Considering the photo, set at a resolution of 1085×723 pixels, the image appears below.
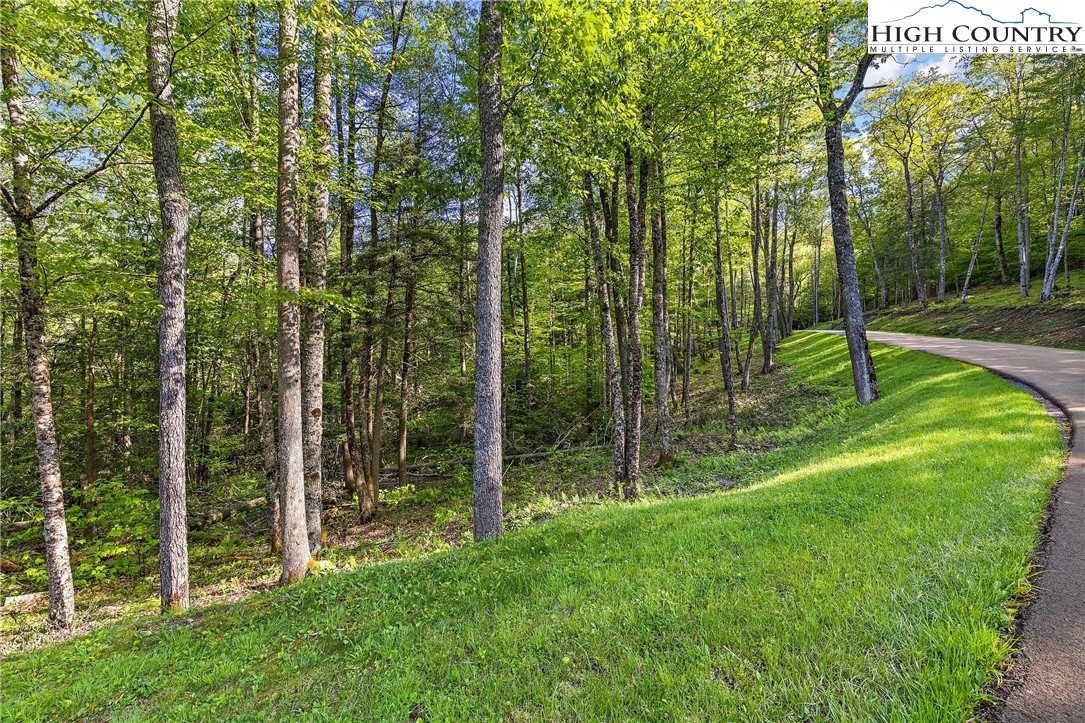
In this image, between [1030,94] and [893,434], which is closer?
[893,434]

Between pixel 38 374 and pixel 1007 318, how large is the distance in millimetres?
31045

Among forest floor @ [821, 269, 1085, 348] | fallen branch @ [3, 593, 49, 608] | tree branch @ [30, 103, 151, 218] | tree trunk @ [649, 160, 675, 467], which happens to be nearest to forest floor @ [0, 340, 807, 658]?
fallen branch @ [3, 593, 49, 608]

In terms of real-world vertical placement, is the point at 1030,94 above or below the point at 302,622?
above

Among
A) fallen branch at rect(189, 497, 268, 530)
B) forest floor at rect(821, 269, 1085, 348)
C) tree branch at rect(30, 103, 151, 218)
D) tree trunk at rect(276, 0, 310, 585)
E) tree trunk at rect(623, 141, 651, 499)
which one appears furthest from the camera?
forest floor at rect(821, 269, 1085, 348)

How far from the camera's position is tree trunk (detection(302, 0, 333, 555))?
7.56m

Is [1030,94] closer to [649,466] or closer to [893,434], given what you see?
[893,434]

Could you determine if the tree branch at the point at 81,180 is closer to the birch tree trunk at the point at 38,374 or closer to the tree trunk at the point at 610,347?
the birch tree trunk at the point at 38,374

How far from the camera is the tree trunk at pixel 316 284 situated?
7.56 meters

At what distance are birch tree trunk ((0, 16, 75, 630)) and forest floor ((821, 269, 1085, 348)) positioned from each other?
25037mm

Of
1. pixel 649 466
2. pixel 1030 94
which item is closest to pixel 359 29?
pixel 649 466

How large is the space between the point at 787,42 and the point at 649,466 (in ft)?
38.3

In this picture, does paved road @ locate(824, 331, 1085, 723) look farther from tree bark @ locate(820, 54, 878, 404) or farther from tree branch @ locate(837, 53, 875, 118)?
tree branch @ locate(837, 53, 875, 118)

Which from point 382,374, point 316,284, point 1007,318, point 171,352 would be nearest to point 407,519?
point 382,374

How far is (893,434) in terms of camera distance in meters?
6.99
